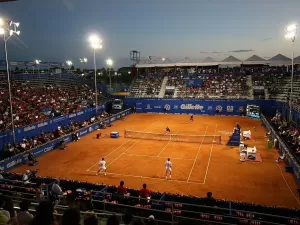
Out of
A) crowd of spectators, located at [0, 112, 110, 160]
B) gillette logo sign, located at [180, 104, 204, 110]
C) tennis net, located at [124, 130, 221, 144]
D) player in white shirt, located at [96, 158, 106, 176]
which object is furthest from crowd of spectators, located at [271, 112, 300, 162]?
crowd of spectators, located at [0, 112, 110, 160]

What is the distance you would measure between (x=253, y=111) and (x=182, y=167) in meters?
28.1

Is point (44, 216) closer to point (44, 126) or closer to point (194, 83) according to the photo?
point (44, 126)

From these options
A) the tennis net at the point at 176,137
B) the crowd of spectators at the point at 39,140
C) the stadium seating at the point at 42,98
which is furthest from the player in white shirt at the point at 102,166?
the stadium seating at the point at 42,98

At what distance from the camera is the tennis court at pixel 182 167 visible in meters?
17.4

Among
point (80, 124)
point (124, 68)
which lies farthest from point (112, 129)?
point (124, 68)

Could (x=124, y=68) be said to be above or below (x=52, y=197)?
above

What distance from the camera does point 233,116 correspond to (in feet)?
157

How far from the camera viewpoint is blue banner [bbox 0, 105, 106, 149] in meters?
26.0

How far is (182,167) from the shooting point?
21953mm

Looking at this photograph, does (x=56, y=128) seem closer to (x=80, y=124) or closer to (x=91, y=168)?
(x=80, y=124)

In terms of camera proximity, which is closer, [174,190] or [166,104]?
[174,190]

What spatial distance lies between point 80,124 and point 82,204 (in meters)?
28.5

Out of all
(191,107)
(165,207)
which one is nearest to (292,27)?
(191,107)

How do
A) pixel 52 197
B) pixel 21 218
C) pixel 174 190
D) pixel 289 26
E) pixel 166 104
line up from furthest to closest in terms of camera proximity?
pixel 166 104 → pixel 289 26 → pixel 174 190 → pixel 52 197 → pixel 21 218
